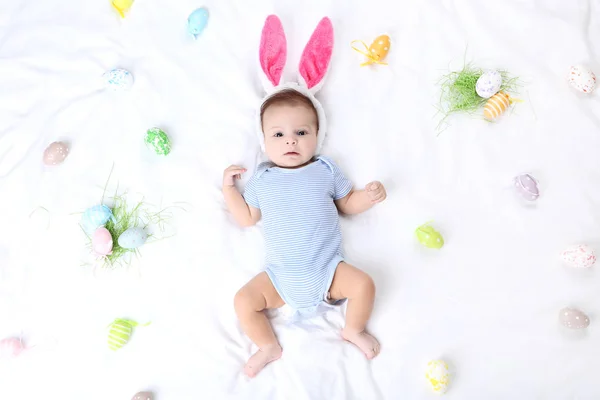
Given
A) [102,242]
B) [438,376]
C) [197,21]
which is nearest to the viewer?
[438,376]

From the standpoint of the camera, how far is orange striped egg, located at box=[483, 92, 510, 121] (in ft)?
5.25

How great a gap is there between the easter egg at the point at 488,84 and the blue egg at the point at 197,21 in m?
0.85

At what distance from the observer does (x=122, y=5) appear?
70.3 inches

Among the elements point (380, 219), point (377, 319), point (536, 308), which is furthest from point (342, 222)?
point (536, 308)

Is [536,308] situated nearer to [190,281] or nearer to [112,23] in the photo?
[190,281]

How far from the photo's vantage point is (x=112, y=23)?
1.80m

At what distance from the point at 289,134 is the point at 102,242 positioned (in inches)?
22.7

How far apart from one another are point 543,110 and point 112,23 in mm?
1349

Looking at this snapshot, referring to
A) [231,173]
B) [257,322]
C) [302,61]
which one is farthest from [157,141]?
[257,322]

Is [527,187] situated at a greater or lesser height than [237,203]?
greater

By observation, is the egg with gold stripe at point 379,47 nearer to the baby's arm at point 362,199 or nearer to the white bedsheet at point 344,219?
the white bedsheet at point 344,219

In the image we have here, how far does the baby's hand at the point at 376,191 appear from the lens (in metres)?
1.50

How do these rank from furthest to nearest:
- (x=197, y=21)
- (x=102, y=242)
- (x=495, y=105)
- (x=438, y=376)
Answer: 1. (x=197, y=21)
2. (x=495, y=105)
3. (x=102, y=242)
4. (x=438, y=376)

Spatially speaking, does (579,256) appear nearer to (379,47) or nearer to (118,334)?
(379,47)
